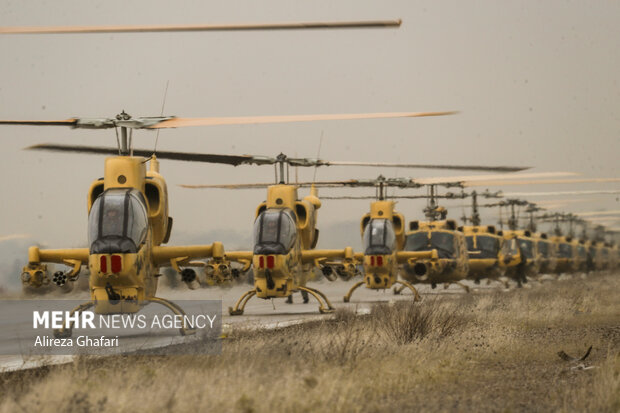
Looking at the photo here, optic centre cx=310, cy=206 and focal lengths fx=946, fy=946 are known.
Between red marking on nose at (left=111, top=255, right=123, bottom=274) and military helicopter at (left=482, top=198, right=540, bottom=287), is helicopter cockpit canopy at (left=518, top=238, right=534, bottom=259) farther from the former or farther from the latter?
red marking on nose at (left=111, top=255, right=123, bottom=274)

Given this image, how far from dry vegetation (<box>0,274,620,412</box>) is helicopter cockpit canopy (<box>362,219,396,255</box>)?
8905 millimetres

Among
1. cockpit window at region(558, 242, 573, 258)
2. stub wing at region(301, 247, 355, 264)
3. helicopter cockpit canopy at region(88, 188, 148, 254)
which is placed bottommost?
cockpit window at region(558, 242, 573, 258)

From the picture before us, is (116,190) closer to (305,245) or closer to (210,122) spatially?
(210,122)

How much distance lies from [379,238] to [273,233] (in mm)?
5787

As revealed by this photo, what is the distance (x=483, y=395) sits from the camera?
29.2 feet

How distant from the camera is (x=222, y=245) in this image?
1406 cm

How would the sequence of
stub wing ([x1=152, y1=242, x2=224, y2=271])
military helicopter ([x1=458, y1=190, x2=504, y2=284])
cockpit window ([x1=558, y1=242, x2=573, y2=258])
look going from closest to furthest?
stub wing ([x1=152, y1=242, x2=224, y2=271])
military helicopter ([x1=458, y1=190, x2=504, y2=284])
cockpit window ([x1=558, y1=242, x2=573, y2=258])

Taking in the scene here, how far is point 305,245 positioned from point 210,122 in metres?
10.4

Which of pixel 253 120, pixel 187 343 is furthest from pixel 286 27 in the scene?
pixel 187 343

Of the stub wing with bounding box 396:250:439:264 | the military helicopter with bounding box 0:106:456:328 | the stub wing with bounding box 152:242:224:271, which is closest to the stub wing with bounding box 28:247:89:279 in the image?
the military helicopter with bounding box 0:106:456:328

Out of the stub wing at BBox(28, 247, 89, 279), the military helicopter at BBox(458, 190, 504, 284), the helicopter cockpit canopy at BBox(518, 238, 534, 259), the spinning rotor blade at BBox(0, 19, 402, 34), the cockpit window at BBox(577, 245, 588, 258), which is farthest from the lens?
the cockpit window at BBox(577, 245, 588, 258)

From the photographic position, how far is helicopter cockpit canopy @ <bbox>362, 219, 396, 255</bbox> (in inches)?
940

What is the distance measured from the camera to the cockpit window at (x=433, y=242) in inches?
1162

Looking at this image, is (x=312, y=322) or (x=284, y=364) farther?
(x=312, y=322)
